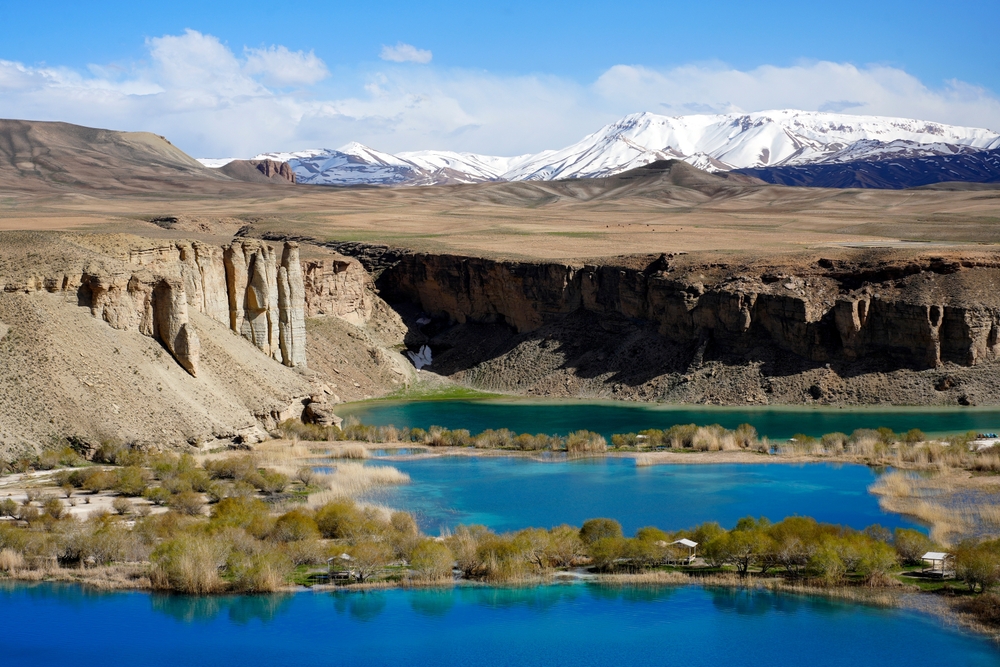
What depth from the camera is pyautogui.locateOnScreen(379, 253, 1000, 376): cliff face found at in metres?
61.8

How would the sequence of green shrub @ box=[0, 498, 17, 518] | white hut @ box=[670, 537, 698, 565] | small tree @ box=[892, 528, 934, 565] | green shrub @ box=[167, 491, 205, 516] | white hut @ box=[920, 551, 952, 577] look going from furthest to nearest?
green shrub @ box=[167, 491, 205, 516] < green shrub @ box=[0, 498, 17, 518] < white hut @ box=[670, 537, 698, 565] < small tree @ box=[892, 528, 934, 565] < white hut @ box=[920, 551, 952, 577]

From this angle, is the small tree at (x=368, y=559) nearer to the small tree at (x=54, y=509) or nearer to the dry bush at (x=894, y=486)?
the small tree at (x=54, y=509)

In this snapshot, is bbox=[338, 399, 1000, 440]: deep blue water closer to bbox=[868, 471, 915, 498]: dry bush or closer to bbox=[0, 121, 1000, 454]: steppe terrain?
bbox=[0, 121, 1000, 454]: steppe terrain

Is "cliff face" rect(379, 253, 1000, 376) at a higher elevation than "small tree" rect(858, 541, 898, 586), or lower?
higher

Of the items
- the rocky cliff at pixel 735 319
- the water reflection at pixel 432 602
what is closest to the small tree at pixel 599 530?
the water reflection at pixel 432 602

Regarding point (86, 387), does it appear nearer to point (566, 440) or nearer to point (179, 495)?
point (179, 495)

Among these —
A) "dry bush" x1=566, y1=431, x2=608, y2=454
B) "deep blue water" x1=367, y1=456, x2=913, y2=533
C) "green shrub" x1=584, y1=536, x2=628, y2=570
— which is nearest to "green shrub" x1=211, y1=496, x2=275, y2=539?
"deep blue water" x1=367, y1=456, x2=913, y2=533

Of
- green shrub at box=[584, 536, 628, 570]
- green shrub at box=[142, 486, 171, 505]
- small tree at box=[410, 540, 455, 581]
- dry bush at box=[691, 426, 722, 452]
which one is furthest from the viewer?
dry bush at box=[691, 426, 722, 452]

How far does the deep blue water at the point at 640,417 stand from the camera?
5641 centimetres

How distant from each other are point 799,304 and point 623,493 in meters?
25.4

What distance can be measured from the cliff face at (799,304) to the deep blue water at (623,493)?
56.1 ft

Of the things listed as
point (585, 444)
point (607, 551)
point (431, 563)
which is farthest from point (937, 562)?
point (585, 444)

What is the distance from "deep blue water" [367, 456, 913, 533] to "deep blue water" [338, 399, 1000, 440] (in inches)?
317

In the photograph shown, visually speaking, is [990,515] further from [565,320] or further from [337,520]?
[565,320]
